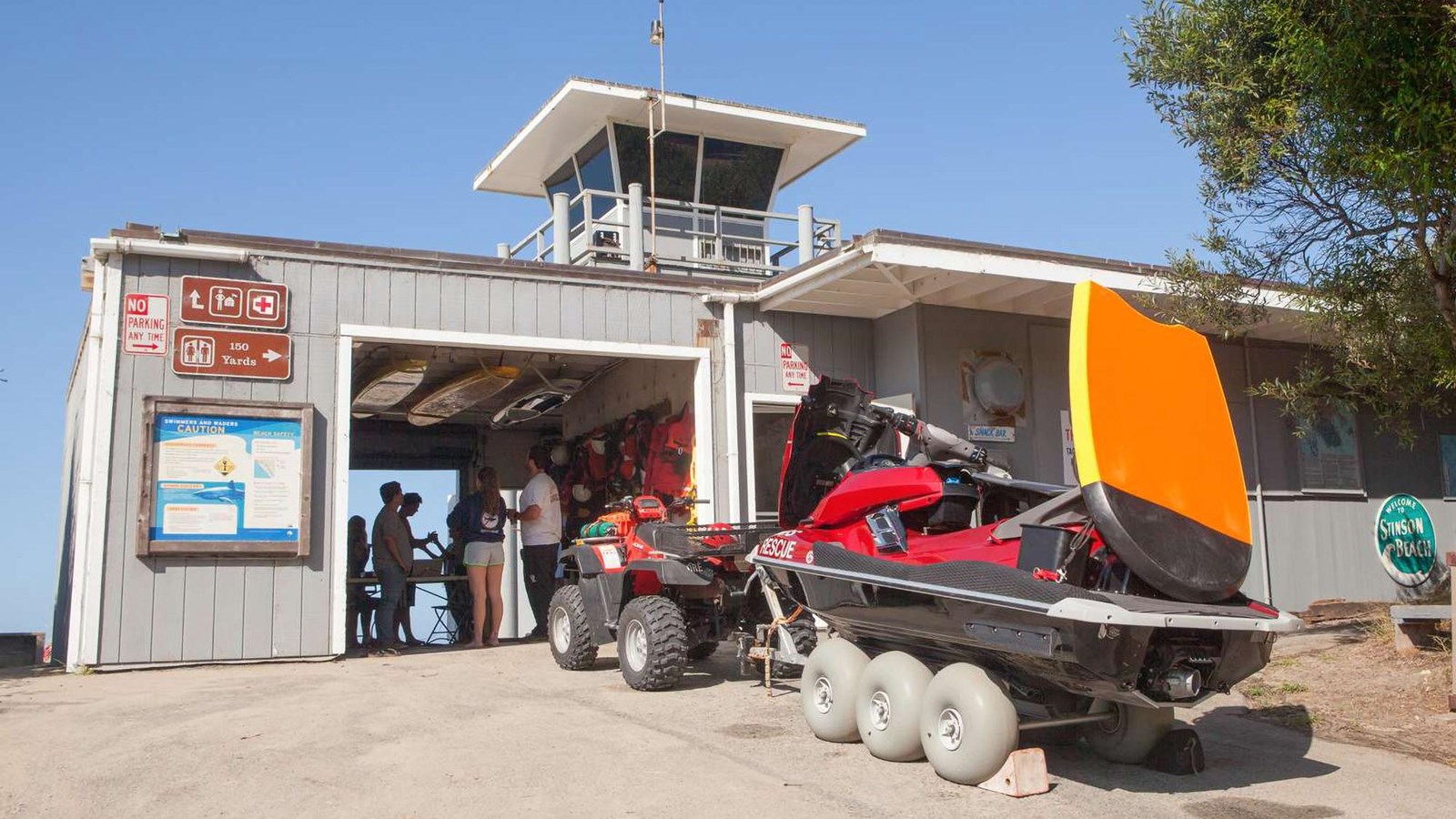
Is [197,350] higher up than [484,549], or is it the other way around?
[197,350]

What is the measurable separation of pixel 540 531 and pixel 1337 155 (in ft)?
26.6

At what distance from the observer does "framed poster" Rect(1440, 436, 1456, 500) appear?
1468 centimetres

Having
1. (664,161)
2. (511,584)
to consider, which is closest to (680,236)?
(664,161)

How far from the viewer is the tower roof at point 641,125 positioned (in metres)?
16.7

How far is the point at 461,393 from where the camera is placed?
14266 millimetres

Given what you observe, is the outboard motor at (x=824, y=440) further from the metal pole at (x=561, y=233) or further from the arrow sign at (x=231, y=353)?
the metal pole at (x=561, y=233)

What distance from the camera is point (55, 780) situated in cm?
528

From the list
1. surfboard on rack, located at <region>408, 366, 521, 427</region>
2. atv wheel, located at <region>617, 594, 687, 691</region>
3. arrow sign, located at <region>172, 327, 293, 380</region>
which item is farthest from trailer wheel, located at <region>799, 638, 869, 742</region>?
surfboard on rack, located at <region>408, 366, 521, 427</region>

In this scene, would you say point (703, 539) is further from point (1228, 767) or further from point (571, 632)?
point (1228, 767)

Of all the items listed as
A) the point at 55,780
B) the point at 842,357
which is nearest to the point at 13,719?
the point at 55,780

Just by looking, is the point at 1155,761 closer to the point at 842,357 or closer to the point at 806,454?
the point at 806,454

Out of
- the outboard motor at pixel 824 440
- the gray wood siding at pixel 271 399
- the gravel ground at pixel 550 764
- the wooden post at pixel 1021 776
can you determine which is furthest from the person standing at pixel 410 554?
the wooden post at pixel 1021 776

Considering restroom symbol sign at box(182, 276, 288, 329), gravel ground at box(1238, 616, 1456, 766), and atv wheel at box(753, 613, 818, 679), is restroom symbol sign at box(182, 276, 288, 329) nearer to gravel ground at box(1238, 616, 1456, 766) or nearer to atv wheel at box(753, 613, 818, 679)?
atv wheel at box(753, 613, 818, 679)

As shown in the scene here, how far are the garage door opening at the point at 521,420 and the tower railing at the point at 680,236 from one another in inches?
81.5
